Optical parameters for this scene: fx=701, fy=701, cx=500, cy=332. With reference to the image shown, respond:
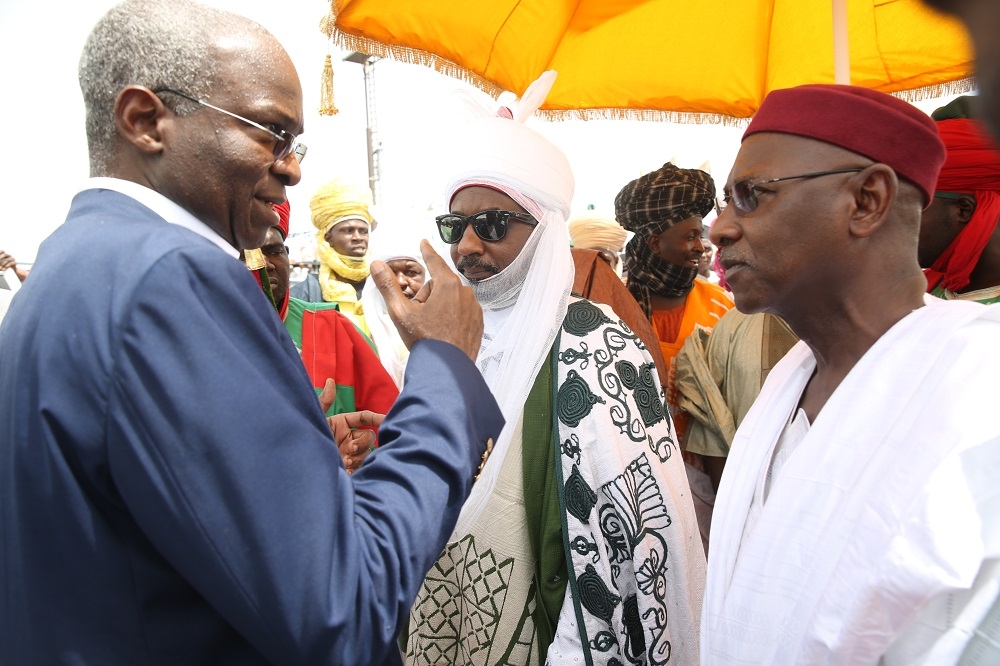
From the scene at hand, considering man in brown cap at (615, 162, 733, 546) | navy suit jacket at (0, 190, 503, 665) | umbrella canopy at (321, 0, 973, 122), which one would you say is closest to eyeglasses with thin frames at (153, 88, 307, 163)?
navy suit jacket at (0, 190, 503, 665)

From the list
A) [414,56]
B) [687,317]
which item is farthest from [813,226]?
[687,317]

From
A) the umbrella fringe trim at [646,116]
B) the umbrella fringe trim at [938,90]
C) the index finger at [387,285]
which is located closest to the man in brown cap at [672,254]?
the umbrella fringe trim at [646,116]

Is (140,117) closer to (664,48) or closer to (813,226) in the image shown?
(813,226)

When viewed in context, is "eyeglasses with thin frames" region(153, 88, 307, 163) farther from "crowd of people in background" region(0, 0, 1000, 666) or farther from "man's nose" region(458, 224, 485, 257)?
"man's nose" region(458, 224, 485, 257)

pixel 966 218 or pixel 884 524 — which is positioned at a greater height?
pixel 966 218

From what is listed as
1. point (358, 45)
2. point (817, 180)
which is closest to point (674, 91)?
point (358, 45)

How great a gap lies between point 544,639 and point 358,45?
263cm

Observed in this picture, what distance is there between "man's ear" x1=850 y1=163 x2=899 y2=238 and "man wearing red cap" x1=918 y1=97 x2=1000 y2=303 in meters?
1.14

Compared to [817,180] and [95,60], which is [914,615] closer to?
[817,180]

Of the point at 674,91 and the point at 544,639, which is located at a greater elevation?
the point at 674,91

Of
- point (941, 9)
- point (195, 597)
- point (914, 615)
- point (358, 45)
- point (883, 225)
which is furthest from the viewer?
point (358, 45)

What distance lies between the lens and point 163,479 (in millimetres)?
963

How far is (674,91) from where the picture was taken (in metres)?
4.09

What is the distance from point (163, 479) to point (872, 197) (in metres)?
1.71
